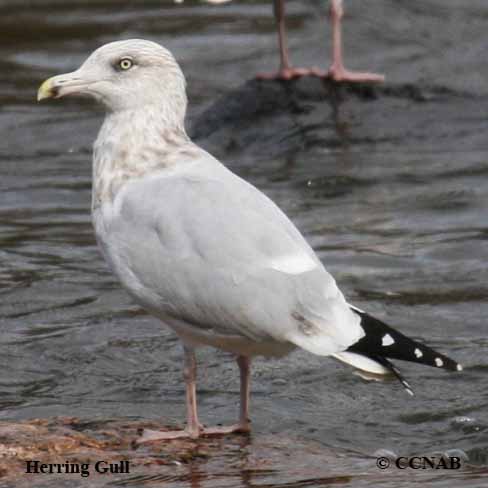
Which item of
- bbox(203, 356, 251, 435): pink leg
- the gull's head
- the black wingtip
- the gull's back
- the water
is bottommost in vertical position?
the water

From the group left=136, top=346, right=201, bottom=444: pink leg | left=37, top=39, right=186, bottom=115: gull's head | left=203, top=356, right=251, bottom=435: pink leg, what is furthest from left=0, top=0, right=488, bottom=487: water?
left=37, top=39, right=186, bottom=115: gull's head

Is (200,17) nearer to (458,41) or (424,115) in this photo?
(458,41)

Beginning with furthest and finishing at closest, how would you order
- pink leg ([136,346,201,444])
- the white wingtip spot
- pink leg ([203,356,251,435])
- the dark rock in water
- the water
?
the dark rock in water, the water, pink leg ([203,356,251,435]), pink leg ([136,346,201,444]), the white wingtip spot

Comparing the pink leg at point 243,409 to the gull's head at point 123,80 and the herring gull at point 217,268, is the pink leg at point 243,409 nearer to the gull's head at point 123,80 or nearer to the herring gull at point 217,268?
the herring gull at point 217,268

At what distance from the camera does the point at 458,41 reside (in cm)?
1470

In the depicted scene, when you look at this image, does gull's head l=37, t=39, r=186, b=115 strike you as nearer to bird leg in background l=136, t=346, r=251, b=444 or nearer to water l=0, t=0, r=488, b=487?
bird leg in background l=136, t=346, r=251, b=444

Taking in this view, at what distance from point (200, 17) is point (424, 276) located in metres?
8.95

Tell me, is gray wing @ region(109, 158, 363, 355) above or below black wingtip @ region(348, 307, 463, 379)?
above

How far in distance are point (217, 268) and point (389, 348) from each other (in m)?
0.64

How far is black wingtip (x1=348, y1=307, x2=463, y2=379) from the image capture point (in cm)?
506

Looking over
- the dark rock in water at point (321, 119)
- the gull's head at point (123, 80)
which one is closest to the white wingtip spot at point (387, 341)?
the gull's head at point (123, 80)

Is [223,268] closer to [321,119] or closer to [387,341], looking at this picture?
[387,341]

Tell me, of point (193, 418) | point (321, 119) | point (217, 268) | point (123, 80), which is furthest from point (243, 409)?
point (321, 119)

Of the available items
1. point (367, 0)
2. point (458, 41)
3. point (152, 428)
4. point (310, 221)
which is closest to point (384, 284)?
point (310, 221)
